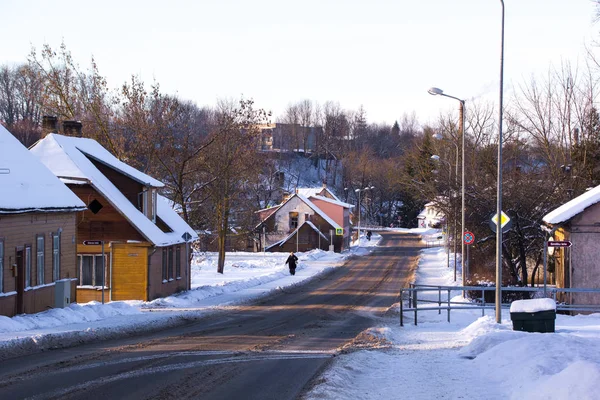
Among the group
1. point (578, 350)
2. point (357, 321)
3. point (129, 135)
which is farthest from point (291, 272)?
point (578, 350)

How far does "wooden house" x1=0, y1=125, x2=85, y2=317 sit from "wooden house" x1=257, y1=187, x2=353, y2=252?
189 ft

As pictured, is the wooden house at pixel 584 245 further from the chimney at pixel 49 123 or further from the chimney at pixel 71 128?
the chimney at pixel 71 128

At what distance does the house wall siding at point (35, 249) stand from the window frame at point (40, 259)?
0.08m

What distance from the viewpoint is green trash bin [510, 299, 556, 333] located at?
17.0 m

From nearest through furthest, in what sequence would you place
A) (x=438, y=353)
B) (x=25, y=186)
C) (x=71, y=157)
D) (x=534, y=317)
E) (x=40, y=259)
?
(x=438, y=353), (x=534, y=317), (x=25, y=186), (x=40, y=259), (x=71, y=157)

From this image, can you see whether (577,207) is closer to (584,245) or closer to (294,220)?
(584,245)

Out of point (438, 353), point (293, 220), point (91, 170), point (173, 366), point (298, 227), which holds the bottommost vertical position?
point (438, 353)

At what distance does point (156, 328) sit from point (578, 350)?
12.0 meters

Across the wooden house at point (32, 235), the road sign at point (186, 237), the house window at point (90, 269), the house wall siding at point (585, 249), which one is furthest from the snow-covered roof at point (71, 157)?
the house wall siding at point (585, 249)

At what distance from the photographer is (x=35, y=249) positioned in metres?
23.6

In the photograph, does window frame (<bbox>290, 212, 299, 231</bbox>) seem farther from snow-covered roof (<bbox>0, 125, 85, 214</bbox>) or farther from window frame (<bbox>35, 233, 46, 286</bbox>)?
window frame (<bbox>35, 233, 46, 286</bbox>)

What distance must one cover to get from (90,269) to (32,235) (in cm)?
1026

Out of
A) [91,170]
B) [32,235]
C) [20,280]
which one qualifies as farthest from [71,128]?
[20,280]

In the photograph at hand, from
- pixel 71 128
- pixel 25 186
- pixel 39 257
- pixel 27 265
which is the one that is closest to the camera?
pixel 27 265
